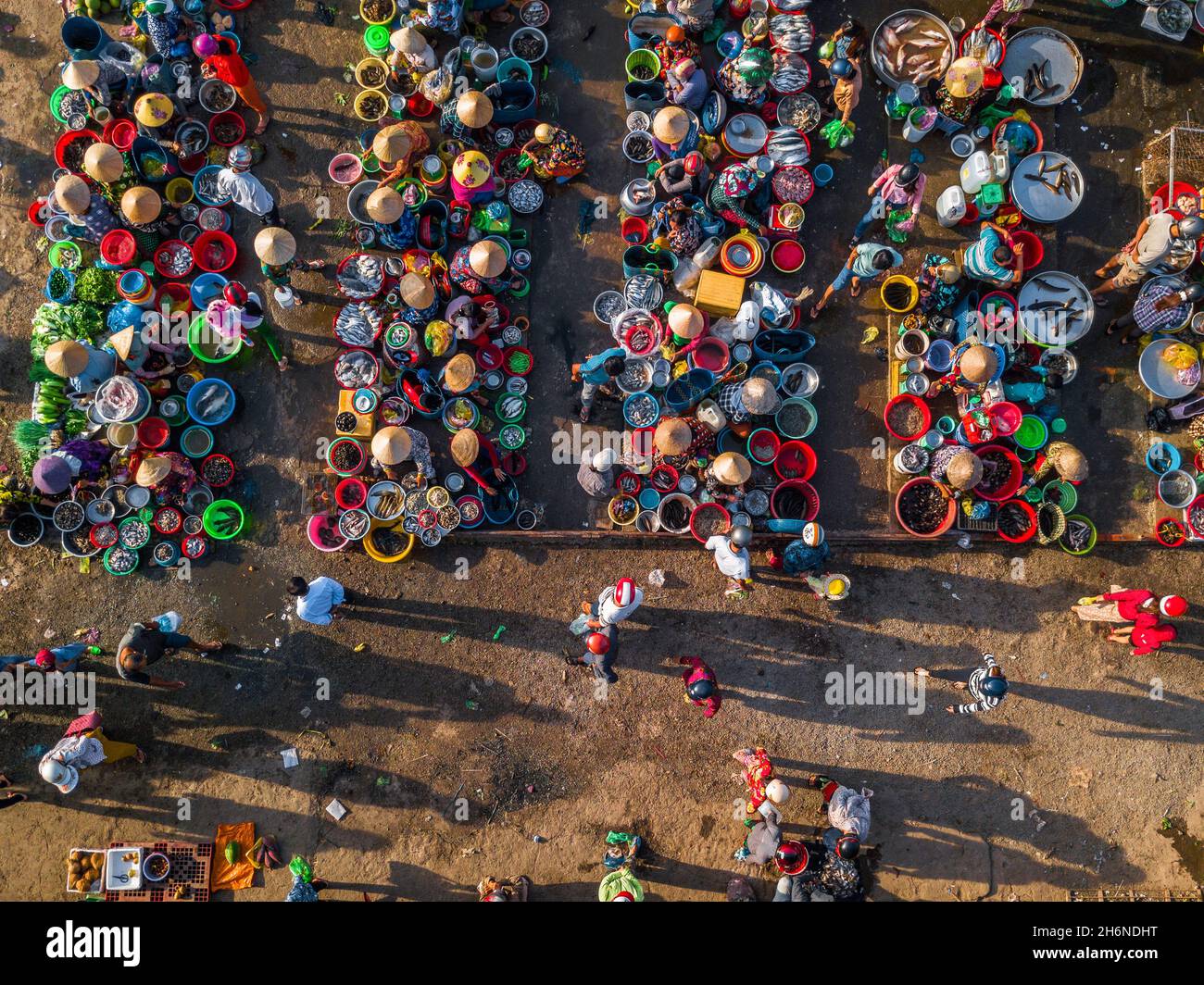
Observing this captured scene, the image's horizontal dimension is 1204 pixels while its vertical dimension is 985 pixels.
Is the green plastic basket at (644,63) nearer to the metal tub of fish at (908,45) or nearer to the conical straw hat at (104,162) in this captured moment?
Result: the metal tub of fish at (908,45)

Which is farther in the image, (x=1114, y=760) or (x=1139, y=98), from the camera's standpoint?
(x=1139, y=98)

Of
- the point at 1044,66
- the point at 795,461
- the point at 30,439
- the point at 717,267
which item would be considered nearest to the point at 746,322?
the point at 717,267

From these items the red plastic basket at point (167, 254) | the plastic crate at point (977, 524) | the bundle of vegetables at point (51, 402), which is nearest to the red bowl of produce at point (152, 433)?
the bundle of vegetables at point (51, 402)

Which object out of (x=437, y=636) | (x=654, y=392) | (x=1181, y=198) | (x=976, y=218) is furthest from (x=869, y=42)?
(x=437, y=636)

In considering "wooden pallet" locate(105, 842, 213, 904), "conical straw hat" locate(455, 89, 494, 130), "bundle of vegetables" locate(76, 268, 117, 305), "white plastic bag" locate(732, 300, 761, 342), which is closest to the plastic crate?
"white plastic bag" locate(732, 300, 761, 342)

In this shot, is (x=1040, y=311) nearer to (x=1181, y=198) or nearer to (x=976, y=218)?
(x=976, y=218)
